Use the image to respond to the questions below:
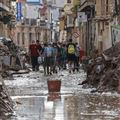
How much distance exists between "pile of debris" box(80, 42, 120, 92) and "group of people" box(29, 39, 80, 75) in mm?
9036

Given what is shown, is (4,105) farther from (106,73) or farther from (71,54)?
(71,54)

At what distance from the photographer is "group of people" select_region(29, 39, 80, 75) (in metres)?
31.6

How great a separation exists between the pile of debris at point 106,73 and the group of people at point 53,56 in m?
9.04

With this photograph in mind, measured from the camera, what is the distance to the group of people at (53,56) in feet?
104

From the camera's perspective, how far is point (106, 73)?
20.0 meters

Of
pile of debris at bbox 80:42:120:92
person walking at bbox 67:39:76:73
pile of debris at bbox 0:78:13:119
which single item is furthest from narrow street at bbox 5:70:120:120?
person walking at bbox 67:39:76:73

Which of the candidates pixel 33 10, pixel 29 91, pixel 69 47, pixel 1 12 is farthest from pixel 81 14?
pixel 29 91

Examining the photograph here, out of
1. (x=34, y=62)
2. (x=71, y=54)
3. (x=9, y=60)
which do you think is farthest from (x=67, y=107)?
(x=34, y=62)

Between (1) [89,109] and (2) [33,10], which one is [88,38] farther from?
(1) [89,109]

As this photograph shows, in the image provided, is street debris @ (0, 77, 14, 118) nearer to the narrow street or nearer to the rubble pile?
the narrow street

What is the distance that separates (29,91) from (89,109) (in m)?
6.18

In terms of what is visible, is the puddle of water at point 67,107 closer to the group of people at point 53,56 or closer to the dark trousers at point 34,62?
the group of people at point 53,56

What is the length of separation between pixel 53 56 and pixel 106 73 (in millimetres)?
11940

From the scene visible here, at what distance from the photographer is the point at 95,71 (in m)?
21.6
